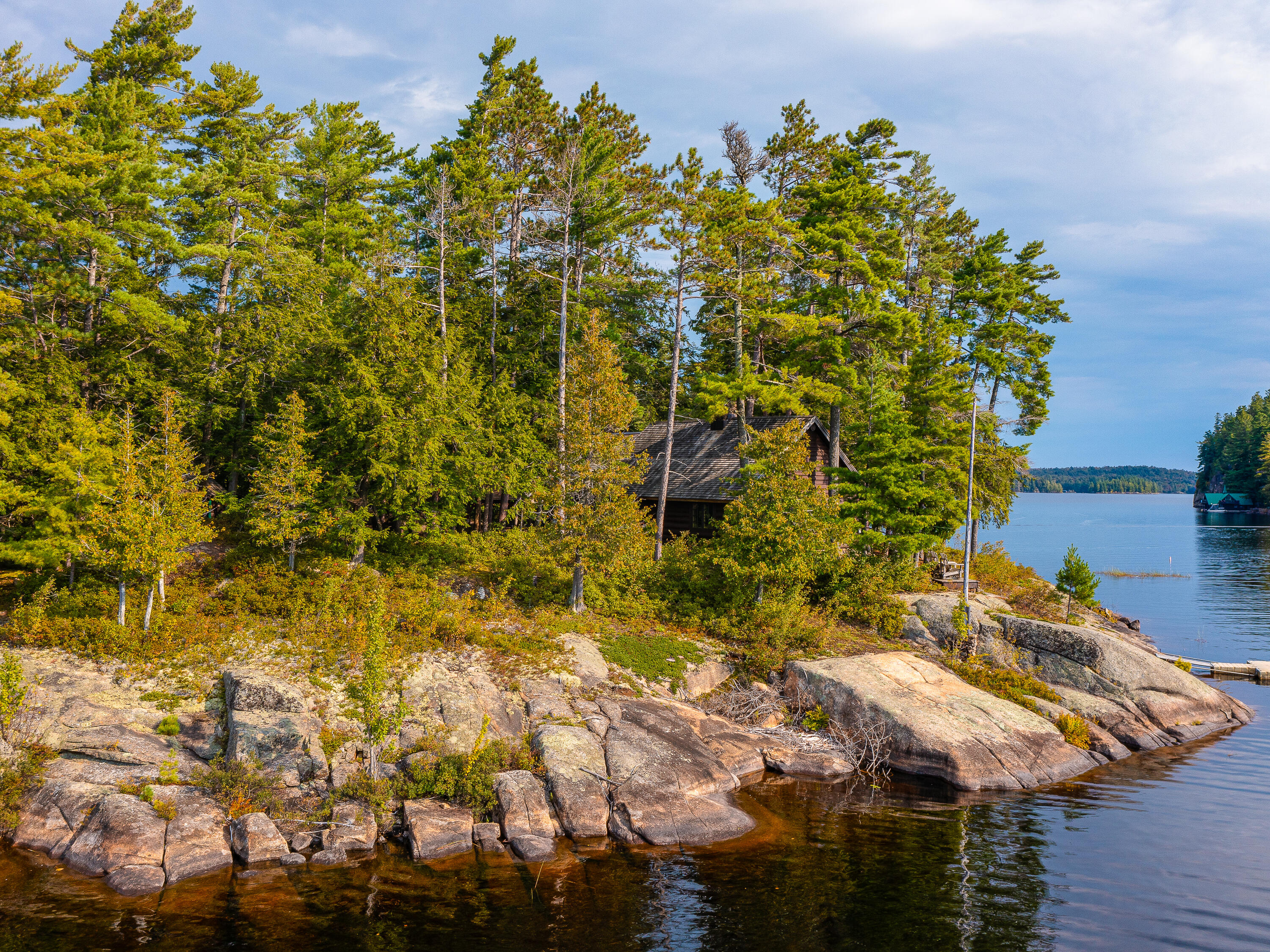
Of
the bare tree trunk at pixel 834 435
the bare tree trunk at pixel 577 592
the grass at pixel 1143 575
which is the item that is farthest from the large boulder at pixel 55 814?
the grass at pixel 1143 575

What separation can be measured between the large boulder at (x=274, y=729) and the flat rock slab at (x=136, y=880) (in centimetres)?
322

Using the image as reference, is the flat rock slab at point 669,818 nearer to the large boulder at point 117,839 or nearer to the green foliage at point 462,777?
the green foliage at point 462,777

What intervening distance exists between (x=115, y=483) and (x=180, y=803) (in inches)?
457

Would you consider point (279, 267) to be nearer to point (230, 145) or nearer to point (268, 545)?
point (230, 145)

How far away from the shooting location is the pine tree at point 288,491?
24328 mm

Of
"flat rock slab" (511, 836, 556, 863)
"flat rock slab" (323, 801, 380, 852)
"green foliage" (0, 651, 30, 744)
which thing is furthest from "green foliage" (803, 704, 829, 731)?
"green foliage" (0, 651, 30, 744)

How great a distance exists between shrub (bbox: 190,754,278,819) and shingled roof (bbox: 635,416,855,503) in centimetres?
2088

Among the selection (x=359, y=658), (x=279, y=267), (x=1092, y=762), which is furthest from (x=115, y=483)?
(x=1092, y=762)

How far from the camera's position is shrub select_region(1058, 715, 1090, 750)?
78.6 ft

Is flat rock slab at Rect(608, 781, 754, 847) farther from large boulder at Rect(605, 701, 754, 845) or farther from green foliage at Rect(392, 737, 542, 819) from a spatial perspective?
green foliage at Rect(392, 737, 542, 819)

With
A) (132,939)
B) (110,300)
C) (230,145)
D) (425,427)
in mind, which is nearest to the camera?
(132,939)

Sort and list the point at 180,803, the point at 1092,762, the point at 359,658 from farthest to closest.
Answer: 1. the point at 1092,762
2. the point at 359,658
3. the point at 180,803

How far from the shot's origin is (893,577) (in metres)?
32.8

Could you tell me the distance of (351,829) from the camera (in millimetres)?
16250
